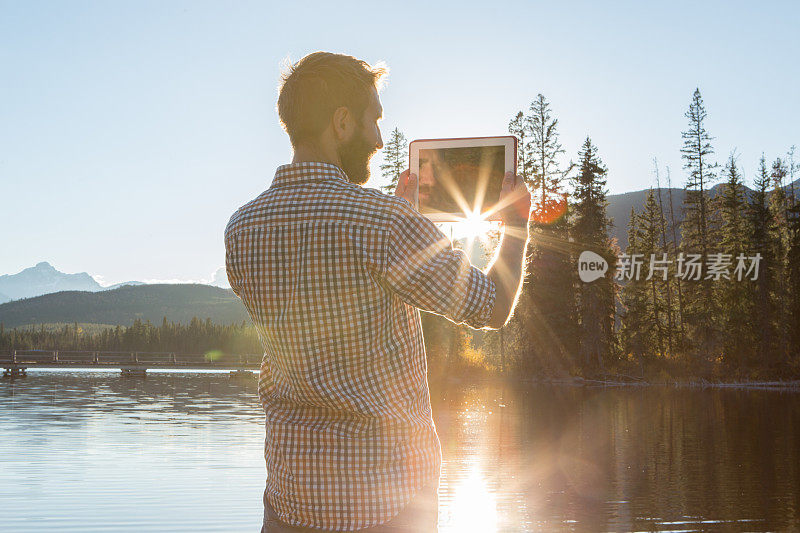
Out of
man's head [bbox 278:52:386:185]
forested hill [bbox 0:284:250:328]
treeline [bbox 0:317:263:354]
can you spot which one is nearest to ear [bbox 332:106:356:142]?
man's head [bbox 278:52:386:185]

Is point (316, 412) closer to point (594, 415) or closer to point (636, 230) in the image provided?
point (594, 415)

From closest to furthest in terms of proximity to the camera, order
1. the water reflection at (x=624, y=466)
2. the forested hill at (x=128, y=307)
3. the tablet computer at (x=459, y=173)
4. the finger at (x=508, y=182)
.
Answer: the finger at (x=508, y=182) → the tablet computer at (x=459, y=173) → the water reflection at (x=624, y=466) → the forested hill at (x=128, y=307)

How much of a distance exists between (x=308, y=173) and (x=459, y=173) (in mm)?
535

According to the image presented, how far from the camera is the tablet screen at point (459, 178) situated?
2.12 metres

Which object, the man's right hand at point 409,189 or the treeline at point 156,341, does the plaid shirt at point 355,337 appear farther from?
the treeline at point 156,341

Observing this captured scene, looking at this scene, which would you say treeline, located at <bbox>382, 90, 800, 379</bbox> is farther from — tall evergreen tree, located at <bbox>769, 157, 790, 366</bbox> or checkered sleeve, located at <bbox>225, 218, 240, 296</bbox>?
checkered sleeve, located at <bbox>225, 218, 240, 296</bbox>

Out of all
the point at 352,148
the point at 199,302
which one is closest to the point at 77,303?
the point at 199,302

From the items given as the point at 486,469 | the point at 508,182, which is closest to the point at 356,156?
the point at 508,182

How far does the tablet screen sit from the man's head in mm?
316

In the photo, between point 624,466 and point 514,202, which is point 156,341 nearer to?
point 624,466

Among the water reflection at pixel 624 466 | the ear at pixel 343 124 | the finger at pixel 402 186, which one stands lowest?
the water reflection at pixel 624 466

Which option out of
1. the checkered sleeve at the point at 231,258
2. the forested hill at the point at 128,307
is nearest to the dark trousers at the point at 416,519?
the checkered sleeve at the point at 231,258

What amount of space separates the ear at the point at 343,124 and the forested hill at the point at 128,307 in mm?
167617

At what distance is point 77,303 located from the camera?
186 meters
